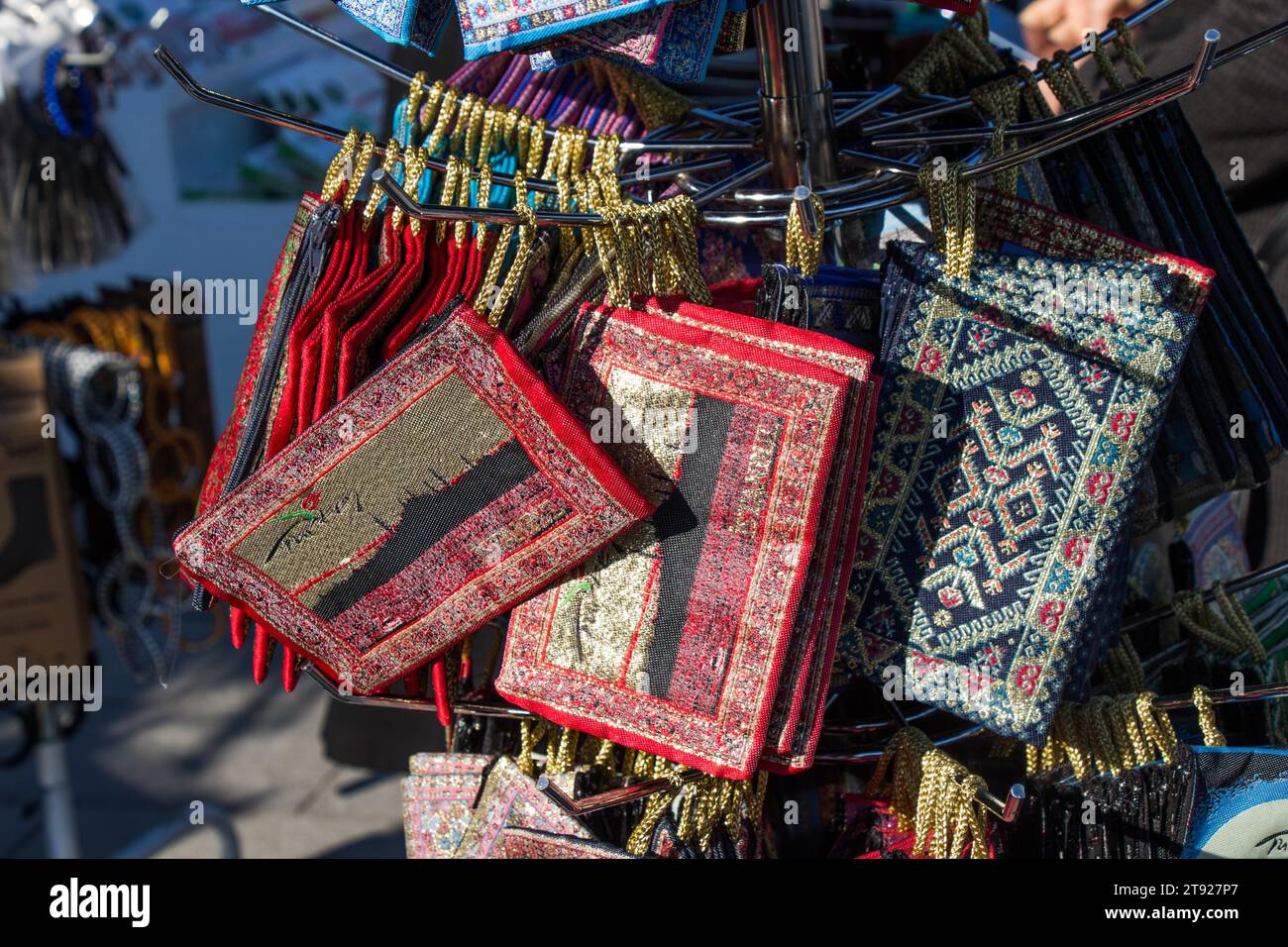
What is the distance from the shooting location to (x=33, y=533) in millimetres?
1939

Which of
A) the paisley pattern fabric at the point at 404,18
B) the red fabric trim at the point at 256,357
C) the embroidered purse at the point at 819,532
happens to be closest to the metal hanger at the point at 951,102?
the embroidered purse at the point at 819,532

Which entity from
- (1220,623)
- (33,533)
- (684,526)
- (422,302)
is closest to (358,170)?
(422,302)

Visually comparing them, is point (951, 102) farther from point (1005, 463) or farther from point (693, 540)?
point (693, 540)

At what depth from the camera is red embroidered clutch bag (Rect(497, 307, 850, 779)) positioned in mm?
936

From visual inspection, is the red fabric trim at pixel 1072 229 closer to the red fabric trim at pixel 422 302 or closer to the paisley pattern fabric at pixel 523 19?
the paisley pattern fabric at pixel 523 19

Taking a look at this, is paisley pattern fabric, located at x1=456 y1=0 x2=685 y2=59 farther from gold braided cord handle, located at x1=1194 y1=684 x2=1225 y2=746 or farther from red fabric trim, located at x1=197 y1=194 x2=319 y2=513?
gold braided cord handle, located at x1=1194 y1=684 x2=1225 y2=746

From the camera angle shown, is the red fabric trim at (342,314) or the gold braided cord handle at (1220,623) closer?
the red fabric trim at (342,314)

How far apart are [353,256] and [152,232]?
333 centimetres

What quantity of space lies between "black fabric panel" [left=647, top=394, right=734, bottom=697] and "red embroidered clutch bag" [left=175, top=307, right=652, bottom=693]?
35mm

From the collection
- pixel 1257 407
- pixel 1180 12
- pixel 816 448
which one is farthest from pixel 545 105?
pixel 1180 12

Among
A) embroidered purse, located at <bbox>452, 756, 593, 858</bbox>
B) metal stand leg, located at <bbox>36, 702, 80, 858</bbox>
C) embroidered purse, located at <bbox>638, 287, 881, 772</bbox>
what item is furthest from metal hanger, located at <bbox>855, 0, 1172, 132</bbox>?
metal stand leg, located at <bbox>36, 702, 80, 858</bbox>

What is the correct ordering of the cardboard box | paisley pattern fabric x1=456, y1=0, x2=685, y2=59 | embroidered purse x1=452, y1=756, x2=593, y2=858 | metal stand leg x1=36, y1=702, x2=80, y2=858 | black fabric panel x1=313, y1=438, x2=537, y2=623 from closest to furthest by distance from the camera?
1. paisley pattern fabric x1=456, y1=0, x2=685, y2=59
2. black fabric panel x1=313, y1=438, x2=537, y2=623
3. embroidered purse x1=452, y1=756, x2=593, y2=858
4. the cardboard box
5. metal stand leg x1=36, y1=702, x2=80, y2=858

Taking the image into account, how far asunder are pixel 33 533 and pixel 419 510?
1.28 m

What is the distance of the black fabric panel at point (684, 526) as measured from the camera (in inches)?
37.5
